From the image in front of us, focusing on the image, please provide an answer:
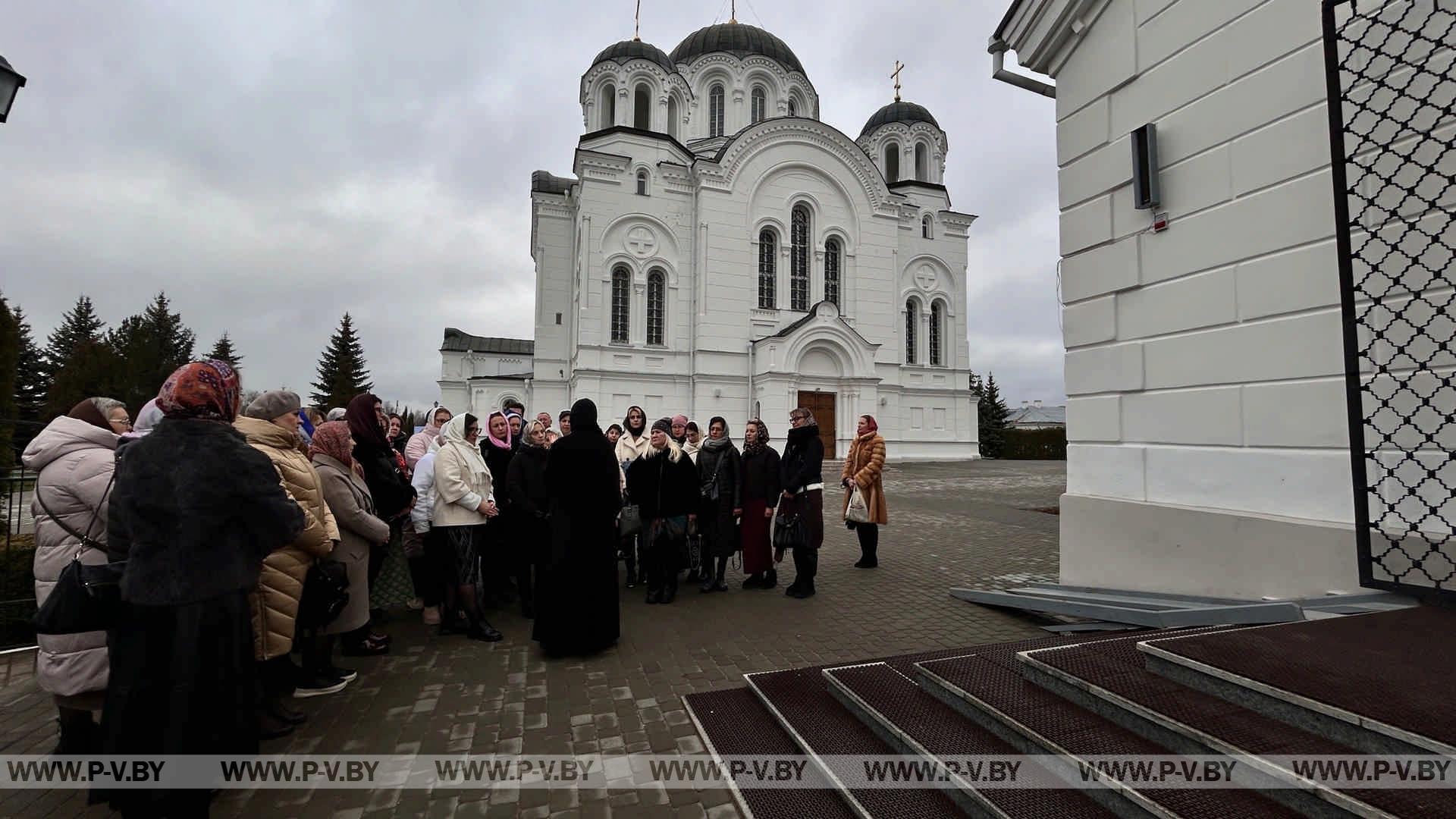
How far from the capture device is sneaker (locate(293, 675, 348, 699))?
373 cm

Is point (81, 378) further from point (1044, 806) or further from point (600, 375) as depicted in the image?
point (1044, 806)

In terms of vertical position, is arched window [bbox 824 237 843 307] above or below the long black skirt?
above

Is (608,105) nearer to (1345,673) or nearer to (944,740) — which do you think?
(944,740)

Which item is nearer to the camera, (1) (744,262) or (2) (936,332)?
(1) (744,262)

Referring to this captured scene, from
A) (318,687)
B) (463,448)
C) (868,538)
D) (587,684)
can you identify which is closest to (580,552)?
(587,684)

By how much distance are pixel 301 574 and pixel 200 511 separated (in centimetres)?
99

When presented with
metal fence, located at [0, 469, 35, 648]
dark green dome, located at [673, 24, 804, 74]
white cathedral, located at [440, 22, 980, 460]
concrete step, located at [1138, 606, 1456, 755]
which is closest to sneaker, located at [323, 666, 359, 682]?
metal fence, located at [0, 469, 35, 648]

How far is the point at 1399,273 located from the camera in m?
3.34

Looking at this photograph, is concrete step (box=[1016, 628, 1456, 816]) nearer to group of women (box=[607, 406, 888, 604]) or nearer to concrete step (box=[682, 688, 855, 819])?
concrete step (box=[682, 688, 855, 819])

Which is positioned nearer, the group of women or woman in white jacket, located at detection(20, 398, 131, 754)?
woman in white jacket, located at detection(20, 398, 131, 754)

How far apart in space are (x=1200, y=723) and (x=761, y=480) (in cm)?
431

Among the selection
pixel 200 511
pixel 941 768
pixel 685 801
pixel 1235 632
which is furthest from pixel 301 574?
pixel 1235 632

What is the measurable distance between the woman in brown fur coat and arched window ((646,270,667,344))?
65.0 ft

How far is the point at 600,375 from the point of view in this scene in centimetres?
2444
